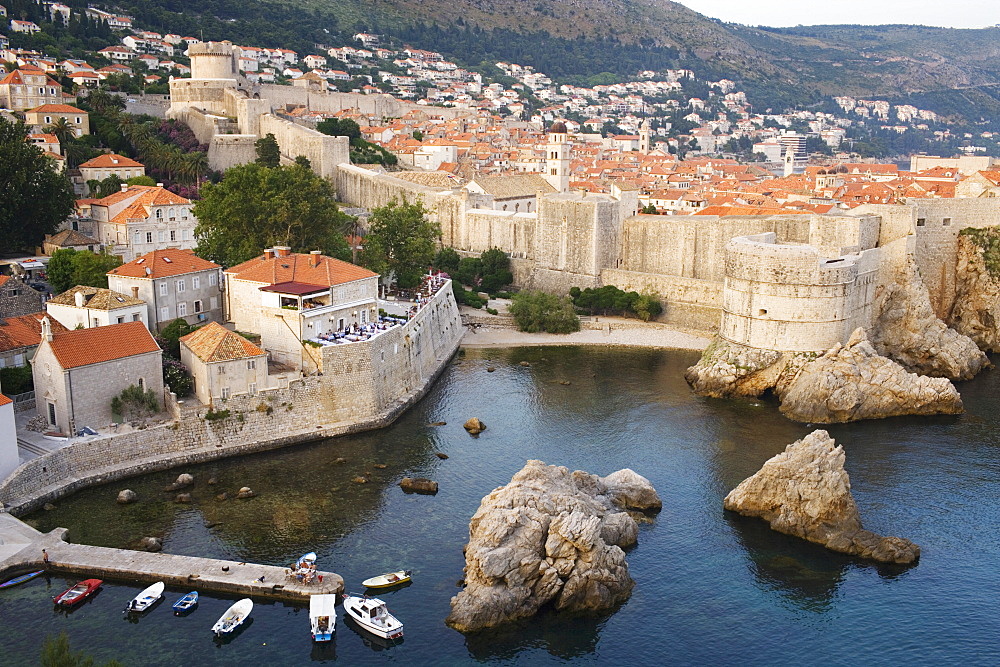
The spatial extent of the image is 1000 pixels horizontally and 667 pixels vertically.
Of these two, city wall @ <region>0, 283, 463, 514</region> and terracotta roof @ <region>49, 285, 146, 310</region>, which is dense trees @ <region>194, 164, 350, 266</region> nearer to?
terracotta roof @ <region>49, 285, 146, 310</region>

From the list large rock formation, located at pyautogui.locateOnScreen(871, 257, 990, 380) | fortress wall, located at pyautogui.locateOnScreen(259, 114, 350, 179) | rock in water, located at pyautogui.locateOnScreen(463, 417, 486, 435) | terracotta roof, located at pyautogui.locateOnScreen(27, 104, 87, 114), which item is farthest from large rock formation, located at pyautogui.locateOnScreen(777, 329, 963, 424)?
terracotta roof, located at pyautogui.locateOnScreen(27, 104, 87, 114)

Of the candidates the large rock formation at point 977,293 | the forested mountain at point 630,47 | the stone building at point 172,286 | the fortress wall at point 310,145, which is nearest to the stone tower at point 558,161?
the fortress wall at point 310,145

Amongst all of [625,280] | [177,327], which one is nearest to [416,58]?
[625,280]

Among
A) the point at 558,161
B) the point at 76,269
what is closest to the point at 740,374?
the point at 76,269

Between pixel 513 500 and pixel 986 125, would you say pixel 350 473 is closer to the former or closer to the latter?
pixel 513 500

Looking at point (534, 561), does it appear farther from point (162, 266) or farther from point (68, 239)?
point (68, 239)
